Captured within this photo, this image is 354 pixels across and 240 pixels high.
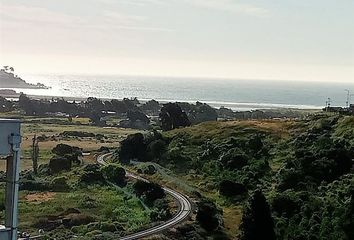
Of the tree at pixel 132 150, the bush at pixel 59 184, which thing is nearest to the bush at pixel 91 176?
the bush at pixel 59 184

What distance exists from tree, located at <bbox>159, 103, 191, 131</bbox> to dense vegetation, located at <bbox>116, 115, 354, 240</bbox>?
935 centimetres

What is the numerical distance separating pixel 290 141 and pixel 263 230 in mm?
27268

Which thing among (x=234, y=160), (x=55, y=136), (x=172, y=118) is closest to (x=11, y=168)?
(x=234, y=160)

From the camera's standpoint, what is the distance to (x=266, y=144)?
55.4 m

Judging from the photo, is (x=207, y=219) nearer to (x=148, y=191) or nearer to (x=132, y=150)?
(x=148, y=191)

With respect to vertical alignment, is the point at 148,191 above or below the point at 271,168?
below

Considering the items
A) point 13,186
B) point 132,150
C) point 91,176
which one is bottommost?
point 91,176

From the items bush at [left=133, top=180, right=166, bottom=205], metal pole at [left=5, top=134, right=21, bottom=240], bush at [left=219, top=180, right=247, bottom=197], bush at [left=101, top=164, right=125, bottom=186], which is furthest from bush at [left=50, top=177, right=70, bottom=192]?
metal pole at [left=5, top=134, right=21, bottom=240]

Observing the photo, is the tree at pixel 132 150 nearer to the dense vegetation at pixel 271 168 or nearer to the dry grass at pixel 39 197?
the dense vegetation at pixel 271 168

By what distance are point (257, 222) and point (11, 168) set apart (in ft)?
70.5

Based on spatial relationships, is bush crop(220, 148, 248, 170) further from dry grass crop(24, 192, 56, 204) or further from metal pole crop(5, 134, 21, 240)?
metal pole crop(5, 134, 21, 240)

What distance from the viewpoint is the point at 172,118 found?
76.2 meters

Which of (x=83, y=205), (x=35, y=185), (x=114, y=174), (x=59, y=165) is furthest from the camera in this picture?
(x=59, y=165)

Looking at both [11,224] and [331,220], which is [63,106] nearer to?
[331,220]
